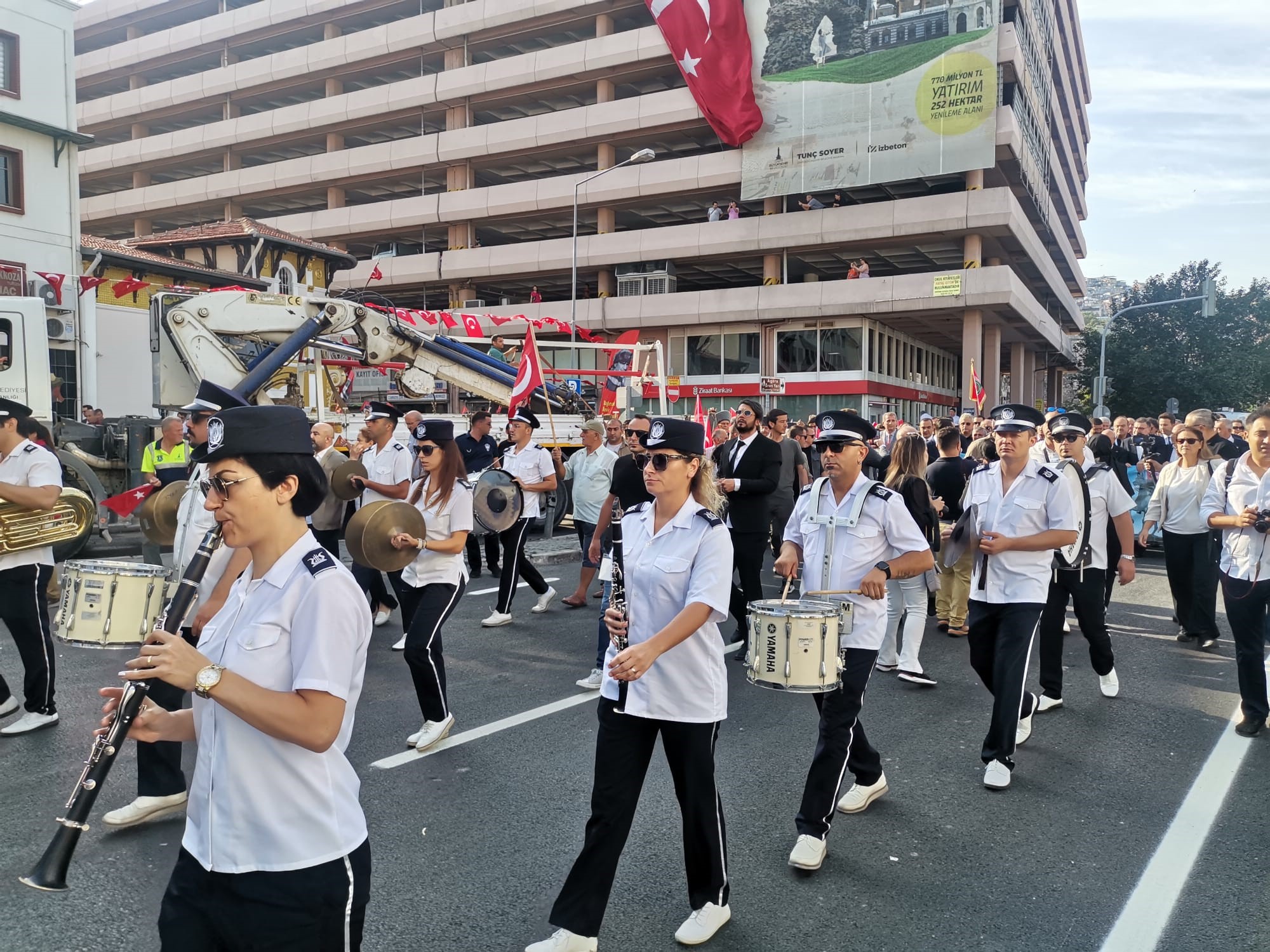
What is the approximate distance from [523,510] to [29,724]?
14.8 feet

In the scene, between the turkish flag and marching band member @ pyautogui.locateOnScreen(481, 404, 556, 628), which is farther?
the turkish flag

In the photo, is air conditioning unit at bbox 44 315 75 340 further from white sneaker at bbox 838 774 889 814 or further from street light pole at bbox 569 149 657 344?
white sneaker at bbox 838 774 889 814

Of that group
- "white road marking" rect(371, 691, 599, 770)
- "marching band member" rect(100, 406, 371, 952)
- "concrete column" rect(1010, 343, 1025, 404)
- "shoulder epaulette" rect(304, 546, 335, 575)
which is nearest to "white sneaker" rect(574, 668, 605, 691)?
"white road marking" rect(371, 691, 599, 770)

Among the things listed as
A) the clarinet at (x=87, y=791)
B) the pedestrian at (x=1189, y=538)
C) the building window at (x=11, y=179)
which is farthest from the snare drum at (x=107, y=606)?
the building window at (x=11, y=179)

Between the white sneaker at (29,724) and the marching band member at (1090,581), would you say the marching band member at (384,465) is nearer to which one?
the white sneaker at (29,724)

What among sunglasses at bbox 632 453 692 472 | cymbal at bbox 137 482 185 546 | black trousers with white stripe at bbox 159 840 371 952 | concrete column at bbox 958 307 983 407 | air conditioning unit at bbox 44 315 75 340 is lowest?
black trousers with white stripe at bbox 159 840 371 952

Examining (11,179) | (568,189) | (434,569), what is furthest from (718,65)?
(434,569)

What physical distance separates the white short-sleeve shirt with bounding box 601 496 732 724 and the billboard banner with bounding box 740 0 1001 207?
115 ft

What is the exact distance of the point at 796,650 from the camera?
373cm

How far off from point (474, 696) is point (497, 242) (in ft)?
148

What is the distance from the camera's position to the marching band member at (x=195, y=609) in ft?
11.5

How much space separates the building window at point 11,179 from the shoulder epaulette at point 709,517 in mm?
24905

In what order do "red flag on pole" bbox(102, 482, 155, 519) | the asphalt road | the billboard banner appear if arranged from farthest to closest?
the billboard banner, "red flag on pole" bbox(102, 482, 155, 519), the asphalt road

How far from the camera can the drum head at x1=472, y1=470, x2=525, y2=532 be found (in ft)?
27.8
